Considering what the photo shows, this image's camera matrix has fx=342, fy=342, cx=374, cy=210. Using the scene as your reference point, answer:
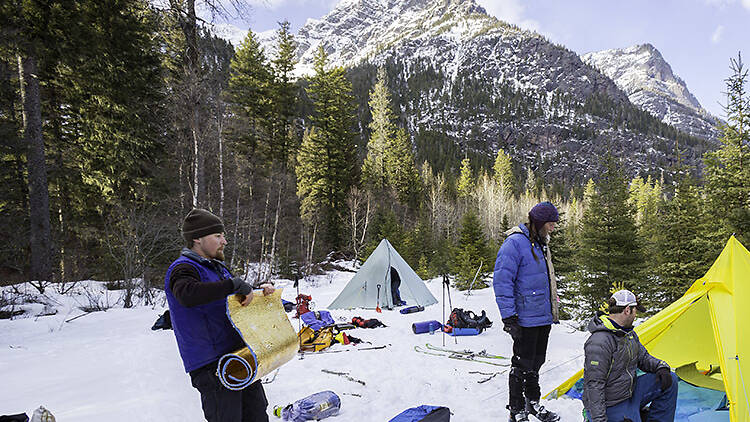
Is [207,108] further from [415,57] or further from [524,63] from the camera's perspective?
[524,63]

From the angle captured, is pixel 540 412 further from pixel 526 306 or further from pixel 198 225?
pixel 198 225

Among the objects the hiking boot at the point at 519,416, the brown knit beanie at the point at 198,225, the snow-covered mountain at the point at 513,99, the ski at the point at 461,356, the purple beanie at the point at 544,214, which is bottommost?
the ski at the point at 461,356

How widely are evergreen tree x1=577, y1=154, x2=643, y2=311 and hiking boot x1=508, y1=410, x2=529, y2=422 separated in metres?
7.96

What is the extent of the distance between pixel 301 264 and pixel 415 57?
12353cm

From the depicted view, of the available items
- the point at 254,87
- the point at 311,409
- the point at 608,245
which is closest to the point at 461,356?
the point at 311,409

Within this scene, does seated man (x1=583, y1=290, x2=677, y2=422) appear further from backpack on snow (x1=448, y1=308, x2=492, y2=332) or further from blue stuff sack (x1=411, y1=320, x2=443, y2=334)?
blue stuff sack (x1=411, y1=320, x2=443, y2=334)

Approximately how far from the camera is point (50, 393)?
330 centimetres

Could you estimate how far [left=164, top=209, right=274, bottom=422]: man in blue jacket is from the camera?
5.91 feet

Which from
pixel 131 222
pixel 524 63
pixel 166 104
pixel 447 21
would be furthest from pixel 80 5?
pixel 447 21

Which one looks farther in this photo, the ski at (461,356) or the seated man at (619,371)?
the ski at (461,356)

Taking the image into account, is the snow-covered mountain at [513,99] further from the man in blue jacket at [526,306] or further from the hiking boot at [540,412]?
the hiking boot at [540,412]

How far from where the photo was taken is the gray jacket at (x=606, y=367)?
7.86 feet

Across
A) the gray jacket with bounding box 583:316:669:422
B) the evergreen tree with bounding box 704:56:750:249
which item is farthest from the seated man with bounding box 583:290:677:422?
the evergreen tree with bounding box 704:56:750:249

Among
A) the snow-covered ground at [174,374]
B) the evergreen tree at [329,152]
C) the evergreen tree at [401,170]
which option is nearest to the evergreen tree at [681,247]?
the snow-covered ground at [174,374]
